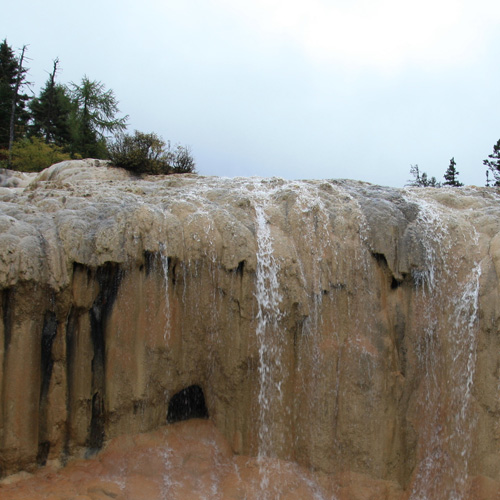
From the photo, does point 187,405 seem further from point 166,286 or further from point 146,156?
point 146,156

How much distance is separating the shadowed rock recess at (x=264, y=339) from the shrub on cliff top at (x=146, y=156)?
3807 millimetres

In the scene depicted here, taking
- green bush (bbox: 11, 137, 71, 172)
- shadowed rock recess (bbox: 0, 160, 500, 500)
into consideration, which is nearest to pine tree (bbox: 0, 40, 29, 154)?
green bush (bbox: 11, 137, 71, 172)

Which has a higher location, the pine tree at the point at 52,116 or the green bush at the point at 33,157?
the pine tree at the point at 52,116

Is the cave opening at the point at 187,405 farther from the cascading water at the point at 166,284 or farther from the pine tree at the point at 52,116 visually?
the pine tree at the point at 52,116

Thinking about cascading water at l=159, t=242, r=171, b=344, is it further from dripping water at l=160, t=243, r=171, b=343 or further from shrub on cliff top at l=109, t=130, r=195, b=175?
shrub on cliff top at l=109, t=130, r=195, b=175

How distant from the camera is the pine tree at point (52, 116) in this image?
31969mm

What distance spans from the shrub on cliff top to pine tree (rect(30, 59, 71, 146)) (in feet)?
63.4

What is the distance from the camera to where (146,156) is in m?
14.0

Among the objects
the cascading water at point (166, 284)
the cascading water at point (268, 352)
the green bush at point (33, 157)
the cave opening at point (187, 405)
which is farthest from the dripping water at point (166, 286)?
the green bush at point (33, 157)

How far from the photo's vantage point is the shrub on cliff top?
13.5 m

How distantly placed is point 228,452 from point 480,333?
503 cm

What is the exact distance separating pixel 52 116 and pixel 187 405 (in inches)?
1124

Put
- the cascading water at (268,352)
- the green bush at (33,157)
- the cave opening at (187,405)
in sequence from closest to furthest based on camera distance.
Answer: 1. the cascading water at (268,352)
2. the cave opening at (187,405)
3. the green bush at (33,157)

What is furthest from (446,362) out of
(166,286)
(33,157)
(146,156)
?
(33,157)
